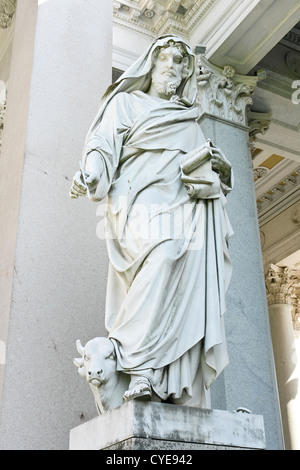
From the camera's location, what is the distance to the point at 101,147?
131 inches

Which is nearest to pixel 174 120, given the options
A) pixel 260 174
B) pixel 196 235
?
pixel 196 235

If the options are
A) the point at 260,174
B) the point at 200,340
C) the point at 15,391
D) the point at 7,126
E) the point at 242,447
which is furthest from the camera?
the point at 260,174

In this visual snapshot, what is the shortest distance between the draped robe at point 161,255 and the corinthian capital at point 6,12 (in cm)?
477

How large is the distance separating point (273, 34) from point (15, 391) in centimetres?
594

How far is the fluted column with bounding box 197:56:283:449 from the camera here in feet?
21.5

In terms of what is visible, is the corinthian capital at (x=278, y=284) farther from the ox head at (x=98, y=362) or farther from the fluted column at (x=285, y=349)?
the ox head at (x=98, y=362)

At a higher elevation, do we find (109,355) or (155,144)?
(155,144)

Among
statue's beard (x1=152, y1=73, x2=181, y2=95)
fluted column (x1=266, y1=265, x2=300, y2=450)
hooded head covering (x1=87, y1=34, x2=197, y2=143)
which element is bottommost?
statue's beard (x1=152, y1=73, x2=181, y2=95)

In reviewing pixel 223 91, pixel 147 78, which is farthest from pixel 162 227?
pixel 223 91

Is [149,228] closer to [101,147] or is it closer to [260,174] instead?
[101,147]

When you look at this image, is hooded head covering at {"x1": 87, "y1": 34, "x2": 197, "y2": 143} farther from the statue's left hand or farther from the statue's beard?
the statue's left hand

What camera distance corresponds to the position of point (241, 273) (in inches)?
281

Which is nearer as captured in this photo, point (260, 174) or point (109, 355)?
point (109, 355)

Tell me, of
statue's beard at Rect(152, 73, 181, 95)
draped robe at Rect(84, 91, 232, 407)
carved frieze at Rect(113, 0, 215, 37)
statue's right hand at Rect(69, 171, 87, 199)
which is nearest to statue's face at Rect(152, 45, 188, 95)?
statue's beard at Rect(152, 73, 181, 95)
